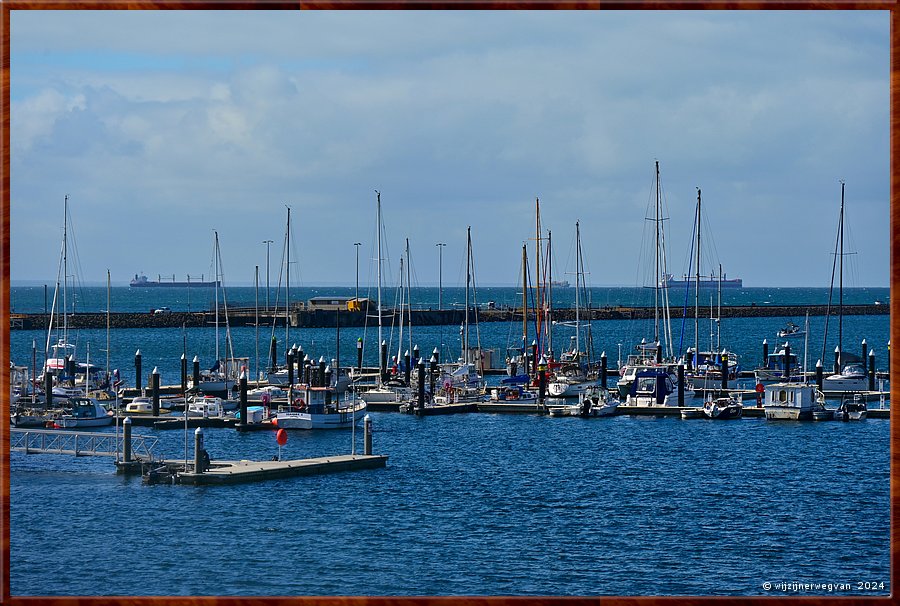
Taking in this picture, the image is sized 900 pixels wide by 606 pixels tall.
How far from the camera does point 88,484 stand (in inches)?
1588

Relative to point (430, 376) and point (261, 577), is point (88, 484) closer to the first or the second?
point (261, 577)

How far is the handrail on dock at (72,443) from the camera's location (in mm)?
43438

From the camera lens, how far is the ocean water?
2845 cm

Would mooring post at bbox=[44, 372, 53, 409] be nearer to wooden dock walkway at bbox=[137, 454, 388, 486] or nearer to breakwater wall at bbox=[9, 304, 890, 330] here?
wooden dock walkway at bbox=[137, 454, 388, 486]

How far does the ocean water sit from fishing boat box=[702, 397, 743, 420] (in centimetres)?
96

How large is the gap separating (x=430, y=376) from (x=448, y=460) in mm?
19870

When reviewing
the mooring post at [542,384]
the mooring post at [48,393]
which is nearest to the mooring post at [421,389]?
the mooring post at [542,384]

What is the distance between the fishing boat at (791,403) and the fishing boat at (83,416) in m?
32.4

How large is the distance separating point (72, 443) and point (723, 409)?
3109 centimetres

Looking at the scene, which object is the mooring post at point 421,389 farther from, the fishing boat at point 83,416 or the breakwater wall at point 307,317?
the breakwater wall at point 307,317

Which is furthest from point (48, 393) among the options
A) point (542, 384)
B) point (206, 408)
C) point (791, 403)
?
point (791, 403)

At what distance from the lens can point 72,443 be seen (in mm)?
50656

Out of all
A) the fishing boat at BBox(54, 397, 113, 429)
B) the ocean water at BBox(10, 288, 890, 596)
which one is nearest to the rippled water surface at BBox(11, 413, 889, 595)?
the ocean water at BBox(10, 288, 890, 596)

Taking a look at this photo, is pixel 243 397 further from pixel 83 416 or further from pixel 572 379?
pixel 572 379
